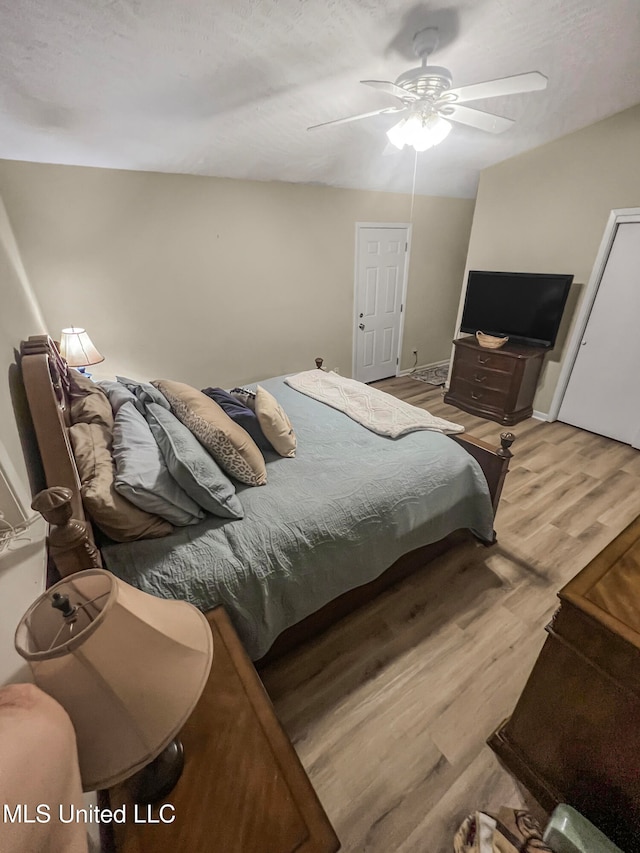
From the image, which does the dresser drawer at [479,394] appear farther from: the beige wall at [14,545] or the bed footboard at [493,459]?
the beige wall at [14,545]

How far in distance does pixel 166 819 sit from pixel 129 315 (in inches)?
122

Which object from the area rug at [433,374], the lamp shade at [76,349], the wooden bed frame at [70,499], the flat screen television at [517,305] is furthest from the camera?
the area rug at [433,374]

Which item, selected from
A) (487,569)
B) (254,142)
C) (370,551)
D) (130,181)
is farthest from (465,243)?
(370,551)

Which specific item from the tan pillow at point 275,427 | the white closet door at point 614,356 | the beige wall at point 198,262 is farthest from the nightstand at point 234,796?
the white closet door at point 614,356

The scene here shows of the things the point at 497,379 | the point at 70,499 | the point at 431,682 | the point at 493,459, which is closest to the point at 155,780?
the point at 70,499

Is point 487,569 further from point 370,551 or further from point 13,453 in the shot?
point 13,453

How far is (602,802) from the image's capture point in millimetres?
984

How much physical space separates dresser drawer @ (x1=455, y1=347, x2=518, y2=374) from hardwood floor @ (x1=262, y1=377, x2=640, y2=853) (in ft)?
4.95

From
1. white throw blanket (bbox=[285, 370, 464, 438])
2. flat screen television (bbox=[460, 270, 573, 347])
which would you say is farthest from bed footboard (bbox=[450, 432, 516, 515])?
flat screen television (bbox=[460, 270, 573, 347])

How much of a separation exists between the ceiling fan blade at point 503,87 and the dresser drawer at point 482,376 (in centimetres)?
232

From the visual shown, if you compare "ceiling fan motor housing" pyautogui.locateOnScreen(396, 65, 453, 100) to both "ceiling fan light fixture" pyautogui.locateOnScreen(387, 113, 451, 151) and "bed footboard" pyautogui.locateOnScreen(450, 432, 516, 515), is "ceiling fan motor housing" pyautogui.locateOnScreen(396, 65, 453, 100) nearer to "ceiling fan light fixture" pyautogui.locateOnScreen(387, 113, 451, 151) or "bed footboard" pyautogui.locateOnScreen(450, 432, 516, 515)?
"ceiling fan light fixture" pyautogui.locateOnScreen(387, 113, 451, 151)

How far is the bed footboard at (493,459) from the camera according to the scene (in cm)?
196

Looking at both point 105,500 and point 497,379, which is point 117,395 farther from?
point 497,379

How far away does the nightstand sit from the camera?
693 mm
